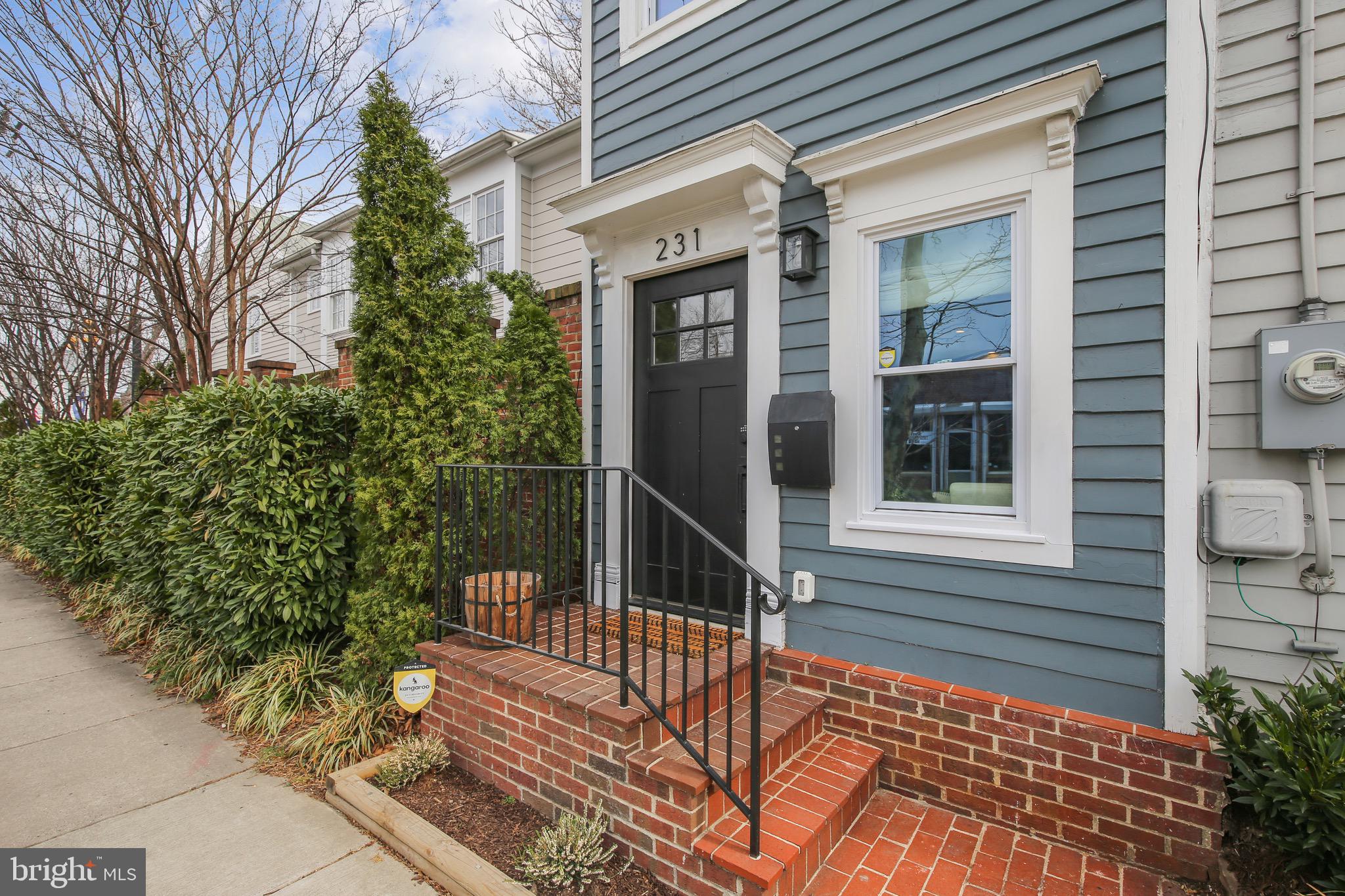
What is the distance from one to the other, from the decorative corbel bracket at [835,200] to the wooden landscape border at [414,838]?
2.94m

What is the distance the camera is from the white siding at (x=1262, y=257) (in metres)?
2.10

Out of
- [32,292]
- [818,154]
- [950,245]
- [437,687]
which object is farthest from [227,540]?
[32,292]

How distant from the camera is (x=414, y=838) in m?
2.30

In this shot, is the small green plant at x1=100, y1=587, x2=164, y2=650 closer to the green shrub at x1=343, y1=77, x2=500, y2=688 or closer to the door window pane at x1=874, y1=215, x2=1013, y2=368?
A: the green shrub at x1=343, y1=77, x2=500, y2=688

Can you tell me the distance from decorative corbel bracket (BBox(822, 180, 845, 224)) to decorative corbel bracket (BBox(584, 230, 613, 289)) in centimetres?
138

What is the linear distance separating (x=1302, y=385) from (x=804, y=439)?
168 cm

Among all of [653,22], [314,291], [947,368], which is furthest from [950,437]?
[314,291]

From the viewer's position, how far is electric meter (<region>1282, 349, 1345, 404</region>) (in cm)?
201

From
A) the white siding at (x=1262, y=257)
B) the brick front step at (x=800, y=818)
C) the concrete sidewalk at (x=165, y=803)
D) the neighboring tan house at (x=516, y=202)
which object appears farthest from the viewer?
the neighboring tan house at (x=516, y=202)

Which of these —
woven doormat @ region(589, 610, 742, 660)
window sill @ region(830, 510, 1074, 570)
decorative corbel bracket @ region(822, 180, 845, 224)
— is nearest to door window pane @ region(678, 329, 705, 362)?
decorative corbel bracket @ region(822, 180, 845, 224)

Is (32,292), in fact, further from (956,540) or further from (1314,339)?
(1314,339)

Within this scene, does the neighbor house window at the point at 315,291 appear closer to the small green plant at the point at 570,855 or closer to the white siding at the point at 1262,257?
the small green plant at the point at 570,855

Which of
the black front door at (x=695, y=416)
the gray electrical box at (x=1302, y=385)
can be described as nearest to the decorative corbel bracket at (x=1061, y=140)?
the gray electrical box at (x=1302, y=385)

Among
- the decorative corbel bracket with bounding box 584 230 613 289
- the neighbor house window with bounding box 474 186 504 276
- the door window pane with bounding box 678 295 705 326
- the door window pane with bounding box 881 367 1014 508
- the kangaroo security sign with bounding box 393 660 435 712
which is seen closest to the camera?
the door window pane with bounding box 881 367 1014 508
